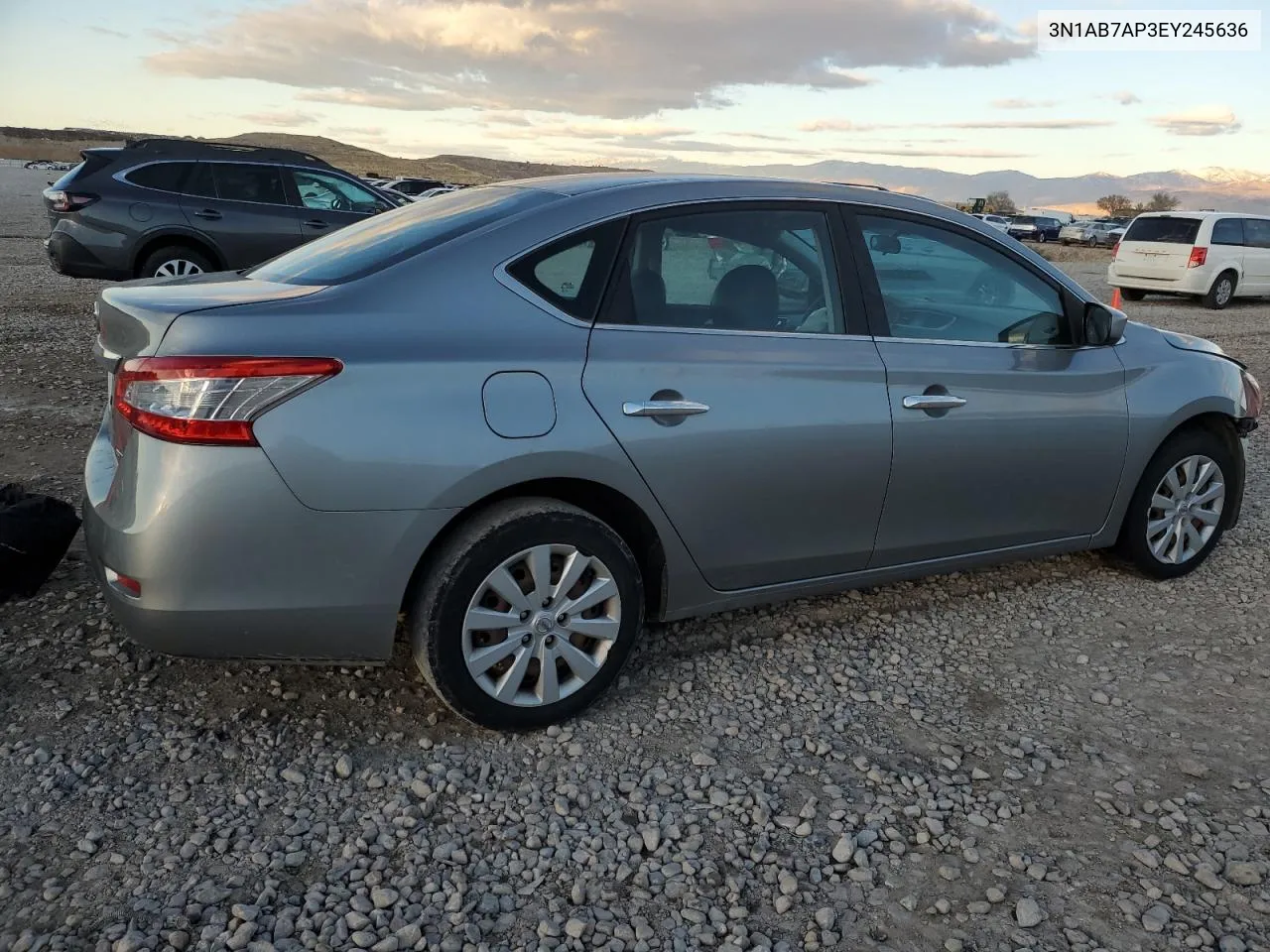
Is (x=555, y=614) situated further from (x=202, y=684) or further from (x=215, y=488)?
(x=202, y=684)

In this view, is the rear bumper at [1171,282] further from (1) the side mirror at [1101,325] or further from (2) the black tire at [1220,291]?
(1) the side mirror at [1101,325]

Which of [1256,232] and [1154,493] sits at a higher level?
[1256,232]

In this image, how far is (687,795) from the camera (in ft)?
9.61

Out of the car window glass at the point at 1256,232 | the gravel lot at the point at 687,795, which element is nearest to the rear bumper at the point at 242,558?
the gravel lot at the point at 687,795

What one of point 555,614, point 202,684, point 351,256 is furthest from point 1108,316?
point 202,684

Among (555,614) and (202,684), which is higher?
(555,614)

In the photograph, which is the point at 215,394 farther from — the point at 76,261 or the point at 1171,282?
the point at 1171,282

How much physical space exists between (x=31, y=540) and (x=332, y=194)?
27.3 ft

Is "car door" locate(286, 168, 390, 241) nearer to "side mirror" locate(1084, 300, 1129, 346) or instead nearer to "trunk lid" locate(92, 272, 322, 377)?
"trunk lid" locate(92, 272, 322, 377)

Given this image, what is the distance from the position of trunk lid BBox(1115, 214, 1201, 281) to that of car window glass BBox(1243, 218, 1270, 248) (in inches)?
48.7

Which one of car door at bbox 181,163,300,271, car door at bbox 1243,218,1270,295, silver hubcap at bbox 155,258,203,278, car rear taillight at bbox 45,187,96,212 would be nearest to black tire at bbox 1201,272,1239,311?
car door at bbox 1243,218,1270,295

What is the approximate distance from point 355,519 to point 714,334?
4.21ft

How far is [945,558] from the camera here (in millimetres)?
3959

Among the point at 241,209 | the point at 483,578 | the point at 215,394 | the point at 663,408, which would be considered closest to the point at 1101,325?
the point at 663,408
